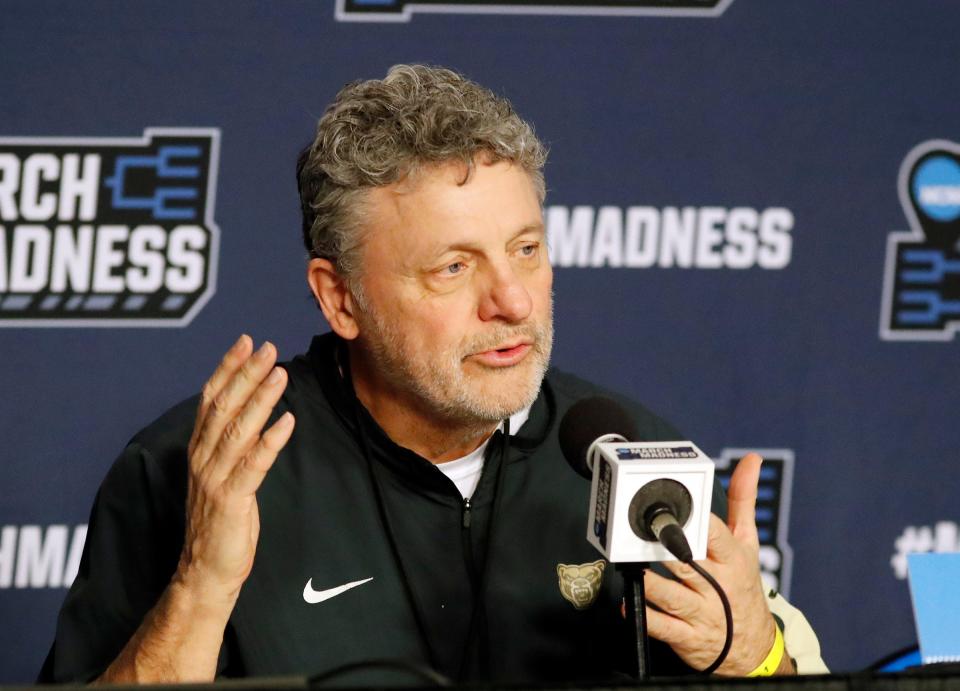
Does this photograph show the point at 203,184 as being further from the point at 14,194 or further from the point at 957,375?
the point at 957,375

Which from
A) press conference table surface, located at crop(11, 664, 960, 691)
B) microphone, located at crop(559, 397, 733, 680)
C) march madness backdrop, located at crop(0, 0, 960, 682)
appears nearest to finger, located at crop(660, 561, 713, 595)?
microphone, located at crop(559, 397, 733, 680)

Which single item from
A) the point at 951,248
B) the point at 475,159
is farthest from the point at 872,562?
the point at 475,159

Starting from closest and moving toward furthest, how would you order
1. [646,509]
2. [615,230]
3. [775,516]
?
[646,509] → [615,230] → [775,516]

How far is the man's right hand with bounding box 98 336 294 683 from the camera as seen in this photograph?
1534 mm

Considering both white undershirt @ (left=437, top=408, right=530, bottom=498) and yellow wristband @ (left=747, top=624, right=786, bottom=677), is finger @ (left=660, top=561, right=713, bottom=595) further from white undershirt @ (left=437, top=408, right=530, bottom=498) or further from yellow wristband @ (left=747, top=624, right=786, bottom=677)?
white undershirt @ (left=437, top=408, right=530, bottom=498)

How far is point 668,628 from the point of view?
1562mm

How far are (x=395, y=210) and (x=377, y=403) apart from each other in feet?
1.02

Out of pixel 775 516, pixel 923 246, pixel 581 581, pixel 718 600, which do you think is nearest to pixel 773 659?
pixel 718 600

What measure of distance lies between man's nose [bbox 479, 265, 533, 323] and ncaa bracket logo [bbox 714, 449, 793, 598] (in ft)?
4.05

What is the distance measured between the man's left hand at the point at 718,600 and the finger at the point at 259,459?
1.51 feet

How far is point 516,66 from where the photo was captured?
9.07 ft

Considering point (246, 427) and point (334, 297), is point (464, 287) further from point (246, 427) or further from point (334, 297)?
point (246, 427)

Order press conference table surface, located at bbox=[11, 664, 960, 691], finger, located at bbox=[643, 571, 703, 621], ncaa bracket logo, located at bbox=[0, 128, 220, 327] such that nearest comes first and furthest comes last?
press conference table surface, located at bbox=[11, 664, 960, 691] < finger, located at bbox=[643, 571, 703, 621] < ncaa bracket logo, located at bbox=[0, 128, 220, 327]

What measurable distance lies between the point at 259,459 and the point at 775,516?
1698mm
